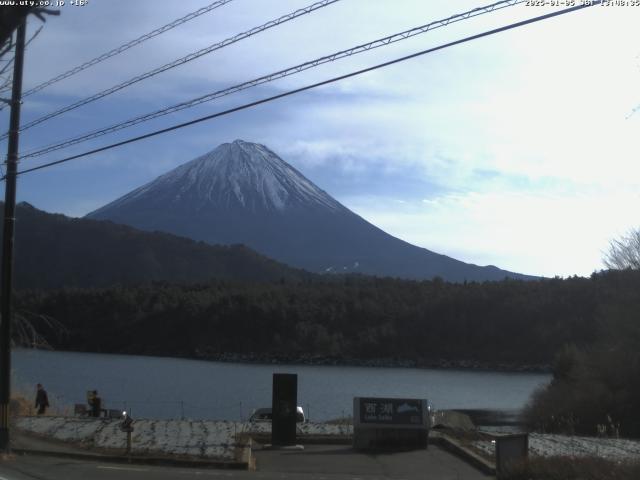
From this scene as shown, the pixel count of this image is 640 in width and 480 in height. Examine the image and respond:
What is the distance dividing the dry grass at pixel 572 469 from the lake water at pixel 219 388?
82.0 ft

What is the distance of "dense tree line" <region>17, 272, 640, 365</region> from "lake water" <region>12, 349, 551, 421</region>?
59.2 feet

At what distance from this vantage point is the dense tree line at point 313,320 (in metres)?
111

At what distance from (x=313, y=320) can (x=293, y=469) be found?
10364 centimetres

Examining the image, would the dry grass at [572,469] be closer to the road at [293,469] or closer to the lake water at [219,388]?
the road at [293,469]

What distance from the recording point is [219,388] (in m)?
59.4

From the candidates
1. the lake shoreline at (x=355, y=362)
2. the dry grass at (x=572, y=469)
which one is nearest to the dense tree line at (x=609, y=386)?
the dry grass at (x=572, y=469)

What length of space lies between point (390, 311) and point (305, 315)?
11.9 m

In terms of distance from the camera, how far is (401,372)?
96.8m

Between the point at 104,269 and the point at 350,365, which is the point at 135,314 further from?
the point at 104,269

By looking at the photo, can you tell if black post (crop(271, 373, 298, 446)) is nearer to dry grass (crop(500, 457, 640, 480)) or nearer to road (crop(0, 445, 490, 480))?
road (crop(0, 445, 490, 480))

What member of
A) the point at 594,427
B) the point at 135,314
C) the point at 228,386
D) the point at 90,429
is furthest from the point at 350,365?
the point at 90,429

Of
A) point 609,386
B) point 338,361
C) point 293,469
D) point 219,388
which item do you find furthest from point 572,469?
point 338,361

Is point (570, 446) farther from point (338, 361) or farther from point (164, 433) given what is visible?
point (338, 361)

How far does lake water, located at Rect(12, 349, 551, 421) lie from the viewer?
44938 mm
